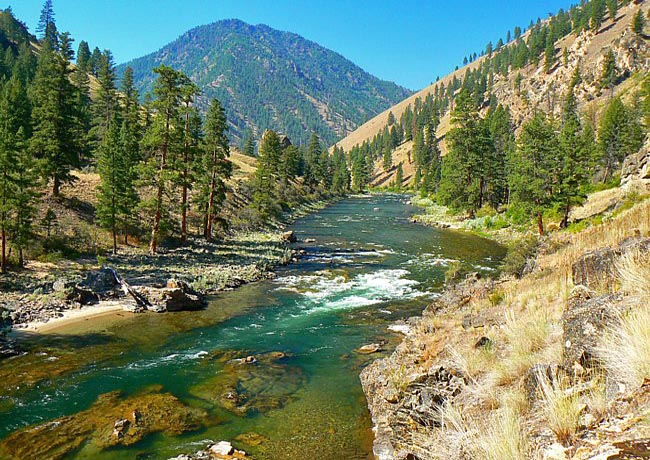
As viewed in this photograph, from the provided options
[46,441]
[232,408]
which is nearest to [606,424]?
[232,408]

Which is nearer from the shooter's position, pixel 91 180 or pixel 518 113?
pixel 91 180

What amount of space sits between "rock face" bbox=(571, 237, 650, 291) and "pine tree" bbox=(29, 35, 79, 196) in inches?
1554

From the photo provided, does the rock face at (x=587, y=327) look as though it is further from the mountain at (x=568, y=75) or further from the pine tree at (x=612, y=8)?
the pine tree at (x=612, y=8)

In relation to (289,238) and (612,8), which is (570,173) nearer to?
(289,238)

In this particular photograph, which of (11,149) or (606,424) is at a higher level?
(11,149)

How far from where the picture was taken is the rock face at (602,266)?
7.55 meters

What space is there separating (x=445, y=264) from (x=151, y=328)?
72.7 feet

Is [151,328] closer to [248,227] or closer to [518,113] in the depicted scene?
[248,227]

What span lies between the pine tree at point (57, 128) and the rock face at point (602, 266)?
3948 centimetres

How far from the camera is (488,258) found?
33.7 m

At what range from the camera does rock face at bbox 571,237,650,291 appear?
24.8ft

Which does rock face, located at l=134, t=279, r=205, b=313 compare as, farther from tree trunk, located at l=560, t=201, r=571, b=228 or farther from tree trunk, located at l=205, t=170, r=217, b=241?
tree trunk, located at l=560, t=201, r=571, b=228

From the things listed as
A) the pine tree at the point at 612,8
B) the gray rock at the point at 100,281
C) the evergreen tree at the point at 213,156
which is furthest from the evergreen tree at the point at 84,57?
the pine tree at the point at 612,8

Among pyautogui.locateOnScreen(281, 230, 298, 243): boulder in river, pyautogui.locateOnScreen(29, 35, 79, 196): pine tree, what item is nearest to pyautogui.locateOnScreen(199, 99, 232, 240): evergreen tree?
pyautogui.locateOnScreen(281, 230, 298, 243): boulder in river
